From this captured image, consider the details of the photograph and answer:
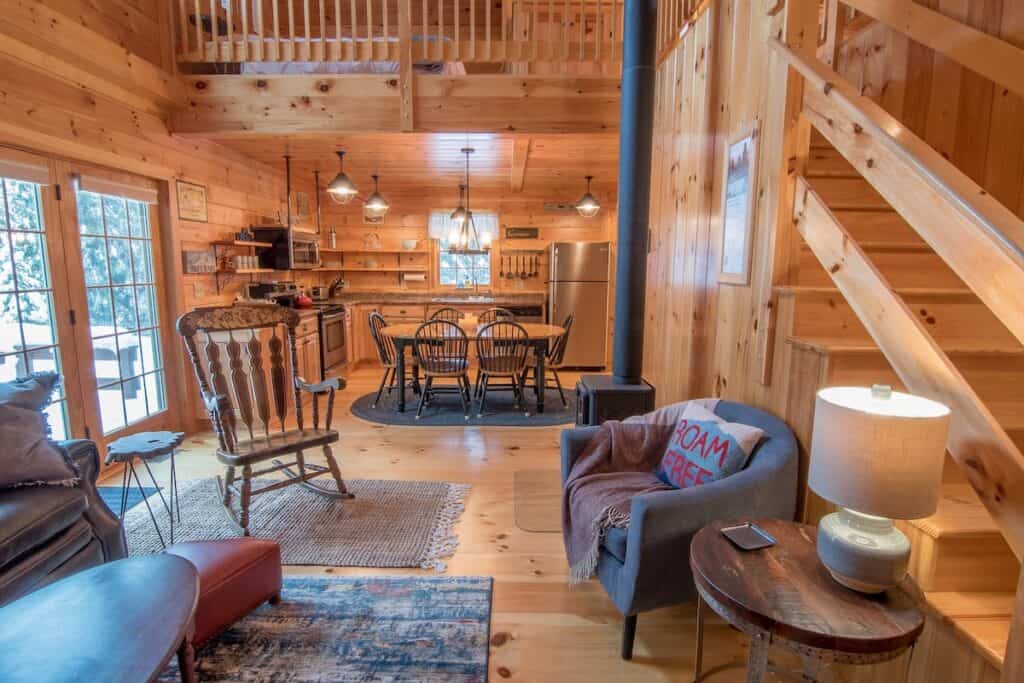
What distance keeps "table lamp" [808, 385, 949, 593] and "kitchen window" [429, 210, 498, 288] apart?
6137 millimetres

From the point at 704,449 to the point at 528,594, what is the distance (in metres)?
0.92

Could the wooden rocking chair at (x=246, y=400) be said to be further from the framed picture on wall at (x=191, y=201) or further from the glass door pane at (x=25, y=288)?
the framed picture on wall at (x=191, y=201)

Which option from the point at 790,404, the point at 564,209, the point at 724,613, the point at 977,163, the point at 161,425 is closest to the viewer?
the point at 724,613

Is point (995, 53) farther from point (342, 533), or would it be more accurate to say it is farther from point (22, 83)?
point (22, 83)

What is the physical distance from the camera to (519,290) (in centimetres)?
718

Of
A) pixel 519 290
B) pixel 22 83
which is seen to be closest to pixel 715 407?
pixel 22 83

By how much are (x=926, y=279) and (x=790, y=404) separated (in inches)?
34.4

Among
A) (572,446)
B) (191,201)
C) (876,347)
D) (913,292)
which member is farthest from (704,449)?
(191,201)

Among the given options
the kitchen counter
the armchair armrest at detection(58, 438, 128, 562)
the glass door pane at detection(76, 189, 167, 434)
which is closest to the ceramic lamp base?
the armchair armrest at detection(58, 438, 128, 562)

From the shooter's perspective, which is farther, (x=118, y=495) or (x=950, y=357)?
(x=118, y=495)

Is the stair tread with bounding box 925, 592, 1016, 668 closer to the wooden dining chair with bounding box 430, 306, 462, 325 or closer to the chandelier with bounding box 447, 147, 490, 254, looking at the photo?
the wooden dining chair with bounding box 430, 306, 462, 325

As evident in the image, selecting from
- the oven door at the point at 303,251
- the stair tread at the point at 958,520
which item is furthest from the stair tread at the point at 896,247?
the oven door at the point at 303,251

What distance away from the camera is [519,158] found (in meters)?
4.88

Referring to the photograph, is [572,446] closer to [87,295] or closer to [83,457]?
[83,457]
